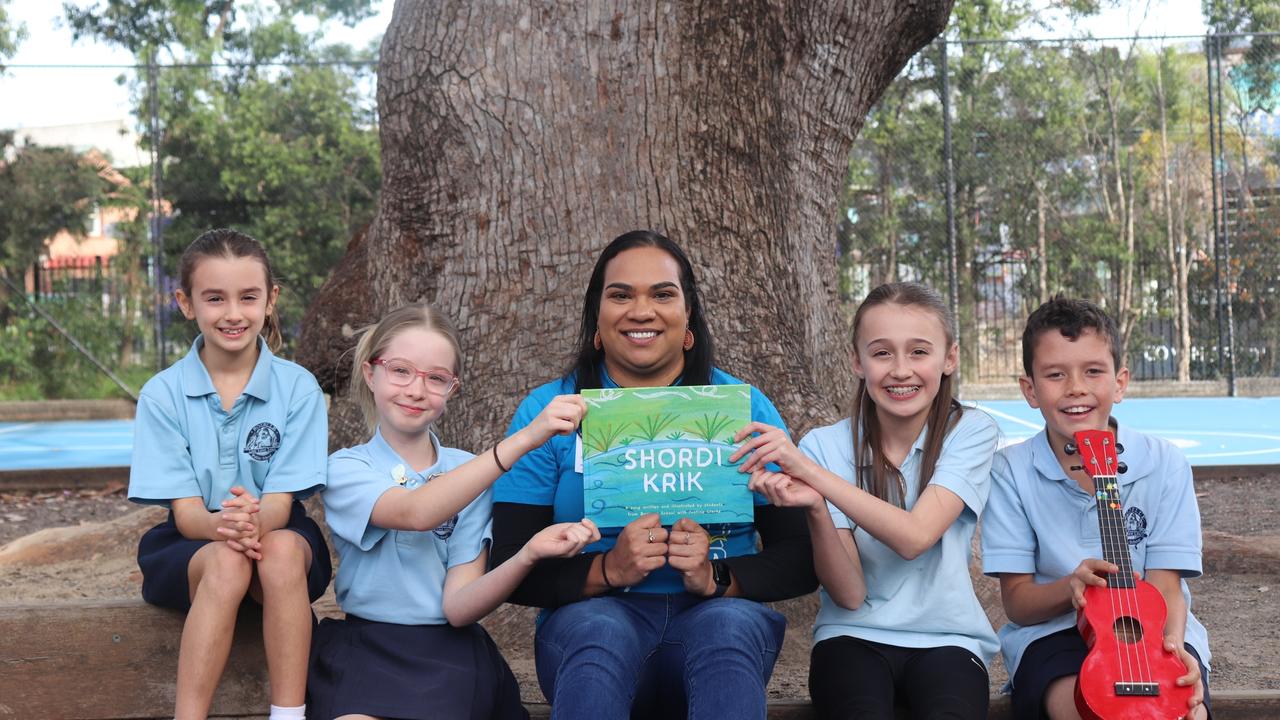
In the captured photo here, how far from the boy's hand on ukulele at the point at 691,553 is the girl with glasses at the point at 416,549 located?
7.2 inches

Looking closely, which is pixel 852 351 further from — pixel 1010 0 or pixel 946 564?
pixel 1010 0

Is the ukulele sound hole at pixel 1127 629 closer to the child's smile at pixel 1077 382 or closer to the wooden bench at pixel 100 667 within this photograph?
the child's smile at pixel 1077 382

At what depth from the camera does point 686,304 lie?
3168mm

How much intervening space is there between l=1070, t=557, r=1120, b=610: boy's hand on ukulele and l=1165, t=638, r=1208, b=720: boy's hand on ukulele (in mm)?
184

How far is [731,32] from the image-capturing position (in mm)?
4523

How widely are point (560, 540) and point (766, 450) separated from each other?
19.8 inches

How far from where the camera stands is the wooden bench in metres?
3.27

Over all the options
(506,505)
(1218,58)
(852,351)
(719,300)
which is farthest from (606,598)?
(1218,58)

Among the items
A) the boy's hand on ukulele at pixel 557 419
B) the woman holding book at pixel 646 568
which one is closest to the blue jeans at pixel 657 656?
the woman holding book at pixel 646 568

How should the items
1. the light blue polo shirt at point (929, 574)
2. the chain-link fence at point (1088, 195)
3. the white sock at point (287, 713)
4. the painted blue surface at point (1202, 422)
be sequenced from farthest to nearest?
the chain-link fence at point (1088, 195) < the painted blue surface at point (1202, 422) < the light blue polo shirt at point (929, 574) < the white sock at point (287, 713)

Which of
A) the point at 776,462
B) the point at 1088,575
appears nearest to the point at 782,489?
the point at 776,462

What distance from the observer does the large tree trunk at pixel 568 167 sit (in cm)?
442

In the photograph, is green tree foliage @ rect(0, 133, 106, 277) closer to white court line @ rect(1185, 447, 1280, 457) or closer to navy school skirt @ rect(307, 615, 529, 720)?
white court line @ rect(1185, 447, 1280, 457)

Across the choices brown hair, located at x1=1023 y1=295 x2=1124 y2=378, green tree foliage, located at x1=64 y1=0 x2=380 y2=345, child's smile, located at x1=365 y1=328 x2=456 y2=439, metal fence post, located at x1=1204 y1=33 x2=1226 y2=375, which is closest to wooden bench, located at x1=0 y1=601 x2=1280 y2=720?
child's smile, located at x1=365 y1=328 x2=456 y2=439
